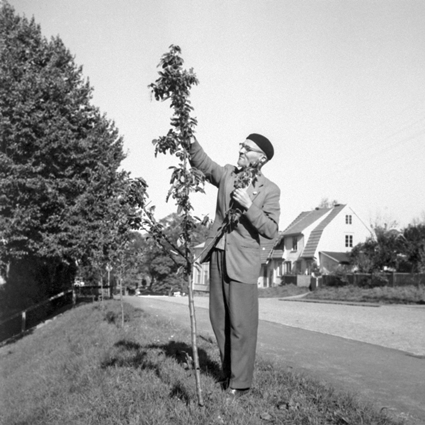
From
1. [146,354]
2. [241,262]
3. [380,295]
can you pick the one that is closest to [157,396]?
[241,262]

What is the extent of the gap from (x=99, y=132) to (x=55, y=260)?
5822mm

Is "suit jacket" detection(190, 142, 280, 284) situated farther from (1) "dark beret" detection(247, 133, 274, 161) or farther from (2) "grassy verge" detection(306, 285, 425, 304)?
(2) "grassy verge" detection(306, 285, 425, 304)

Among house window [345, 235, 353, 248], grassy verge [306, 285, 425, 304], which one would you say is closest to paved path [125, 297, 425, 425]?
grassy verge [306, 285, 425, 304]

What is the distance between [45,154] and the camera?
19.2m

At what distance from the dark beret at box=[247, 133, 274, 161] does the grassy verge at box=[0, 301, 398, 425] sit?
6.81 ft

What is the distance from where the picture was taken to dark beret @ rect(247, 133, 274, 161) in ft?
14.7

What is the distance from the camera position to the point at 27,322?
2194 centimetres

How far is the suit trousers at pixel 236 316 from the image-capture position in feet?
14.4

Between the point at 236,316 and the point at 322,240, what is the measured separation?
47840 mm

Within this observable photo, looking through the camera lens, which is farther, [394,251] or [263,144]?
[394,251]

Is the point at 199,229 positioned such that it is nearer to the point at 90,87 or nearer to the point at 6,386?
the point at 6,386

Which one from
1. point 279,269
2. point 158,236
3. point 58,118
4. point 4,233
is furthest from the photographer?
point 279,269

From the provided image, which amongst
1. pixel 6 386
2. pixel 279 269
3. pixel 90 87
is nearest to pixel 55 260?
pixel 90 87

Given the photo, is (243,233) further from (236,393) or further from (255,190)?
(236,393)
